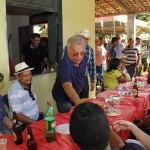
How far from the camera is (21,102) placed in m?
2.48

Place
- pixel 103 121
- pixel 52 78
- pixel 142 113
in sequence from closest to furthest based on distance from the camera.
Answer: pixel 103 121
pixel 142 113
pixel 52 78

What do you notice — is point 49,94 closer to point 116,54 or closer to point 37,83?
point 37,83

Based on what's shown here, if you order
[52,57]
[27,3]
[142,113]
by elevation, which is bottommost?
[142,113]

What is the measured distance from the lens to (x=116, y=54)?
7.10 meters

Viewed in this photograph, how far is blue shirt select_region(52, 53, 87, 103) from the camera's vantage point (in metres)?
2.44

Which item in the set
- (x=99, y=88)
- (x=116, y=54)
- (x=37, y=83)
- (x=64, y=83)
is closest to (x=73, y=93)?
Result: (x=64, y=83)

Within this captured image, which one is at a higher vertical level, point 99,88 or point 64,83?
point 64,83

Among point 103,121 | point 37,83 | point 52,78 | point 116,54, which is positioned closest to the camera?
point 103,121

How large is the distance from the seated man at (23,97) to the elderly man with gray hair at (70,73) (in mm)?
306

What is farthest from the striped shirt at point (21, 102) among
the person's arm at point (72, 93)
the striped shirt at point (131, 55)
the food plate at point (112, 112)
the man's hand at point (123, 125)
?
the striped shirt at point (131, 55)

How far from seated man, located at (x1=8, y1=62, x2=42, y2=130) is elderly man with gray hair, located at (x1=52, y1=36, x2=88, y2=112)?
0.31 metres

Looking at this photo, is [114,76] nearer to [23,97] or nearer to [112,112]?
[112,112]

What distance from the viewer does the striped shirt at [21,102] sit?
242 centimetres

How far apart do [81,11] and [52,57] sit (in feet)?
3.66
